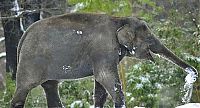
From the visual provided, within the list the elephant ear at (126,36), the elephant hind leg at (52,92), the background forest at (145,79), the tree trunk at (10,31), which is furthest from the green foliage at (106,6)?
Result: the elephant ear at (126,36)

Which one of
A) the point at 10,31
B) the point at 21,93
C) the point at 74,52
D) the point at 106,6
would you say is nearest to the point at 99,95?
the point at 74,52

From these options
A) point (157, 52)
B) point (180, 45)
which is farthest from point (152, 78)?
point (157, 52)

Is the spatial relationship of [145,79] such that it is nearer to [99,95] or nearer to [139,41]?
[99,95]

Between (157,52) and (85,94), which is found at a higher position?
(157,52)

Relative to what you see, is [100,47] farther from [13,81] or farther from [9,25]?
[9,25]

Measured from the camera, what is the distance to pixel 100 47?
4461 mm

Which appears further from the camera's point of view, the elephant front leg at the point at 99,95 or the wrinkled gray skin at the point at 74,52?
the elephant front leg at the point at 99,95

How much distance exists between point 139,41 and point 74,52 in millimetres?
602

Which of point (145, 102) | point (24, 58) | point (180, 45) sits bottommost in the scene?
point (145, 102)

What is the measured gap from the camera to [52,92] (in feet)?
16.3

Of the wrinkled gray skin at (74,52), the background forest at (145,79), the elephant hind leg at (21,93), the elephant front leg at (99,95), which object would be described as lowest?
the background forest at (145,79)

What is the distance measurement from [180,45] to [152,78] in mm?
784

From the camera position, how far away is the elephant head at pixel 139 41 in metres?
4.52

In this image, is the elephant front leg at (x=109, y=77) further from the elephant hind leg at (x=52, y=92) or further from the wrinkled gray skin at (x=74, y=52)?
the elephant hind leg at (x=52, y=92)
